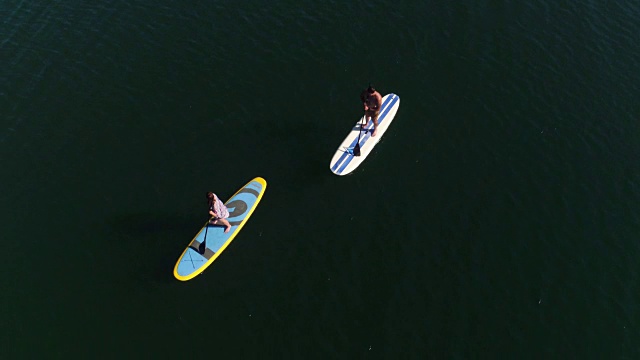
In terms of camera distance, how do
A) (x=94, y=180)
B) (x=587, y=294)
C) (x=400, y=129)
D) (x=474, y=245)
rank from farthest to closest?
1. (x=400, y=129)
2. (x=94, y=180)
3. (x=474, y=245)
4. (x=587, y=294)

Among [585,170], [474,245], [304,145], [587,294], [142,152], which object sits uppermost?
[585,170]

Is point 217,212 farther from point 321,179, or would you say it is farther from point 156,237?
point 321,179

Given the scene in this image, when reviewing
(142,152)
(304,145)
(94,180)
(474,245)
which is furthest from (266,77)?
(474,245)

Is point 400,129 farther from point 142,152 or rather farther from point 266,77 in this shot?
point 142,152

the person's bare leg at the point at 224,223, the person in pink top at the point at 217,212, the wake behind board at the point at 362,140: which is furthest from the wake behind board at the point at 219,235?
the wake behind board at the point at 362,140

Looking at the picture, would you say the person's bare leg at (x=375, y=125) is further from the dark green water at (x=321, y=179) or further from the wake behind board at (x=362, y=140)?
the dark green water at (x=321, y=179)

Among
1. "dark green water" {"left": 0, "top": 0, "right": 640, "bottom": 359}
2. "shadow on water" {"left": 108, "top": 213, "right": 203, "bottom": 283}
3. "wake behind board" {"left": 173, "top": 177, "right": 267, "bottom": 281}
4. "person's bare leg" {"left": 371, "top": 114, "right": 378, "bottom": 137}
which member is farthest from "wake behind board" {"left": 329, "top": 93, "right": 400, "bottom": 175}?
"shadow on water" {"left": 108, "top": 213, "right": 203, "bottom": 283}

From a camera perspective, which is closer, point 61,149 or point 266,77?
point 61,149

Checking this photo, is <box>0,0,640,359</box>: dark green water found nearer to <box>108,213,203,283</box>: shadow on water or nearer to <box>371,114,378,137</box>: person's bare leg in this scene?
<box>108,213,203,283</box>: shadow on water
